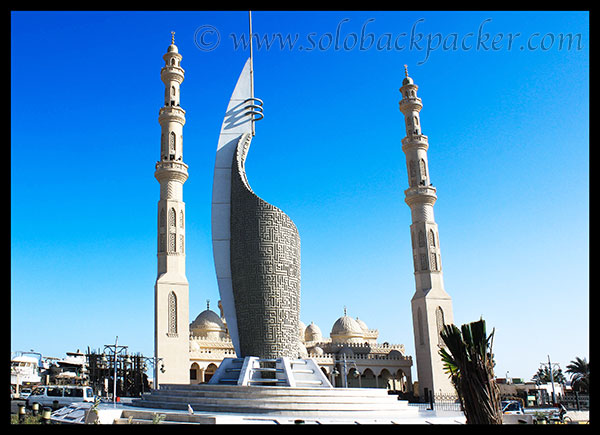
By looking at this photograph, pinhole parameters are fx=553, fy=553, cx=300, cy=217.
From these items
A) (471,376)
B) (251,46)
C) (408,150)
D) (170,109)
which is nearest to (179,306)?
(170,109)

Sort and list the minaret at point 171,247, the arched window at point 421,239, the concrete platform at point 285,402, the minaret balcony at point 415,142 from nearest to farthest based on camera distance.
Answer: the concrete platform at point 285,402, the minaret at point 171,247, the arched window at point 421,239, the minaret balcony at point 415,142

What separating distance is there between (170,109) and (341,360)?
17.2 metres

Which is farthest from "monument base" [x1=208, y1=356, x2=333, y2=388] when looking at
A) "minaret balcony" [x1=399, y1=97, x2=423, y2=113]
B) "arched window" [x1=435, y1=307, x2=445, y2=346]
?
"minaret balcony" [x1=399, y1=97, x2=423, y2=113]

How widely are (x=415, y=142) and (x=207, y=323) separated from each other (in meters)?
16.7

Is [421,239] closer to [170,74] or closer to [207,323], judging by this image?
[207,323]

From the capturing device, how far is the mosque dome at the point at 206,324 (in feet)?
112

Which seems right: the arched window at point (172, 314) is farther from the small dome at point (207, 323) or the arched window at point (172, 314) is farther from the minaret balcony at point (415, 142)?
the minaret balcony at point (415, 142)

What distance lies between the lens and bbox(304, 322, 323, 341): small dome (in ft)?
127

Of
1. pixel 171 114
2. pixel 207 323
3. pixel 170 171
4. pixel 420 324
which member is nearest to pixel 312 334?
pixel 207 323

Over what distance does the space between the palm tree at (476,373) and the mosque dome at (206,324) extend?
26669mm

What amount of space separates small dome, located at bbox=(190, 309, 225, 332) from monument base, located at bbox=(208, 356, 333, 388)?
18.7m

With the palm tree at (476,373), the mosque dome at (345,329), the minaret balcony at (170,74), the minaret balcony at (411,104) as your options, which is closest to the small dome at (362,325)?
the mosque dome at (345,329)

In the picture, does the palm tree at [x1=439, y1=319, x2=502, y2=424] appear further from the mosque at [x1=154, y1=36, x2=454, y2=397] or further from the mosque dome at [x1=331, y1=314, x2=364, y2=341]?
the mosque dome at [x1=331, y1=314, x2=364, y2=341]

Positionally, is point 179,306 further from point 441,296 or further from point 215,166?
point 441,296
